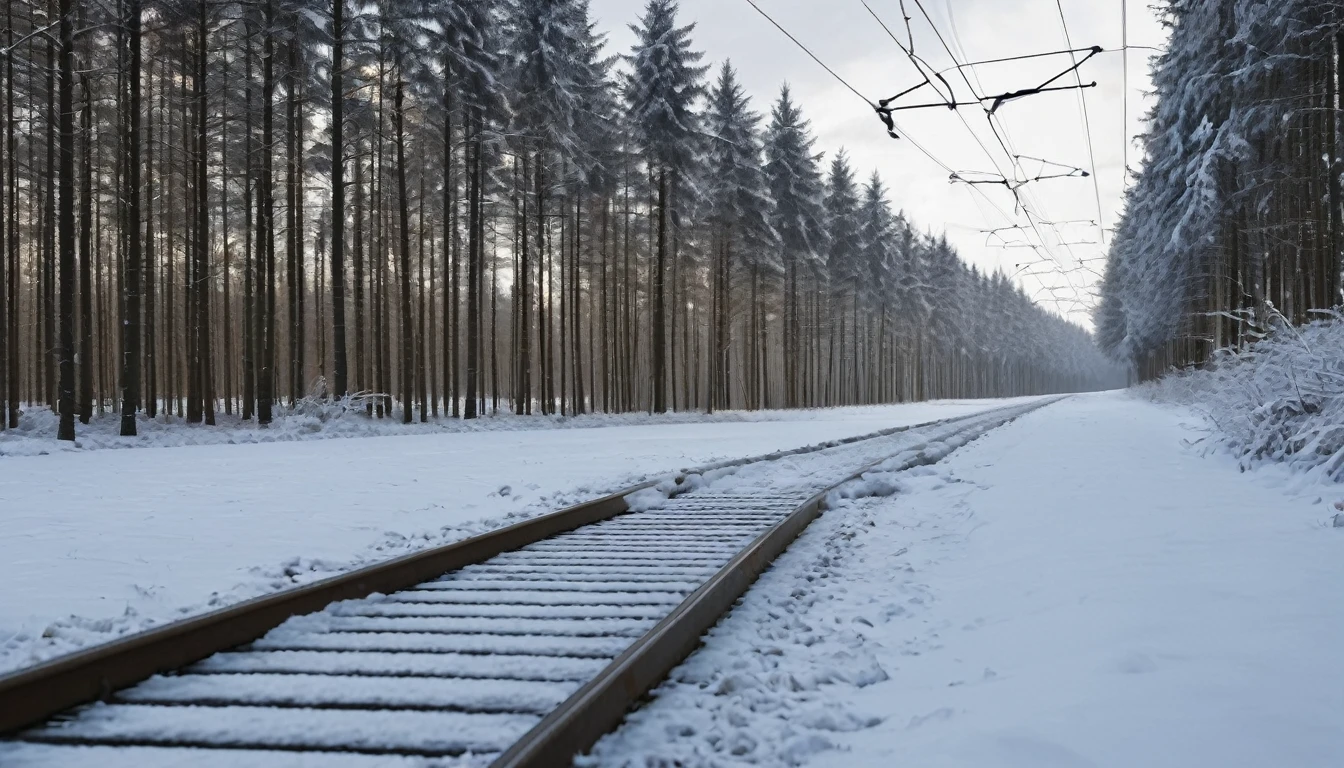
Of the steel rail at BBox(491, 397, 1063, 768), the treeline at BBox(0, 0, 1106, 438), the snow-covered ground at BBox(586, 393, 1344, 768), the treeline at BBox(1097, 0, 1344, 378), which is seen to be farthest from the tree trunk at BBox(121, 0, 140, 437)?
the treeline at BBox(1097, 0, 1344, 378)

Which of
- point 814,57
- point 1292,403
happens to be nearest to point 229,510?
point 814,57

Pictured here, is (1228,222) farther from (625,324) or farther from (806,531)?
(806,531)

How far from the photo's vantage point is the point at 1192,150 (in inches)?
1153

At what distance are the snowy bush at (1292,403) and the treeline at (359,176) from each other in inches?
681

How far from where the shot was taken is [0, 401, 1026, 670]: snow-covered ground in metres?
5.08

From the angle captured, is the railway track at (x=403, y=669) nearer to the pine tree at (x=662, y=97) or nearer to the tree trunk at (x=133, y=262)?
the tree trunk at (x=133, y=262)

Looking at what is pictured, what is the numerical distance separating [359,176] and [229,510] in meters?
22.9

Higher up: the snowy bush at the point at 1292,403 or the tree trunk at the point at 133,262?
the tree trunk at the point at 133,262

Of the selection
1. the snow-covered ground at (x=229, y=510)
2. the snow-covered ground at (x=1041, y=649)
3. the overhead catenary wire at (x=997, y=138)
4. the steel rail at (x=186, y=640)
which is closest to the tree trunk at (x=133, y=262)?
the snow-covered ground at (x=229, y=510)

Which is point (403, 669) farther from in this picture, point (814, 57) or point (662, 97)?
point (662, 97)

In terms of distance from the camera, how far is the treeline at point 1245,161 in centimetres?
2047

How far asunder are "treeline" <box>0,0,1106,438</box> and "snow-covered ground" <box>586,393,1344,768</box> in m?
15.8

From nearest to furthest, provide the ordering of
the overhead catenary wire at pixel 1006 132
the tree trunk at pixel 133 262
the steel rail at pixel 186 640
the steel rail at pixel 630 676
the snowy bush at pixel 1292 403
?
→ the steel rail at pixel 630 676 < the steel rail at pixel 186 640 < the snowy bush at pixel 1292 403 < the overhead catenary wire at pixel 1006 132 < the tree trunk at pixel 133 262

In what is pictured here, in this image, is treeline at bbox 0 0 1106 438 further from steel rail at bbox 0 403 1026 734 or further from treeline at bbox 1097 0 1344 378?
treeline at bbox 1097 0 1344 378
